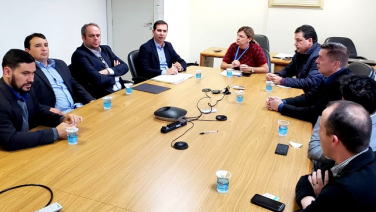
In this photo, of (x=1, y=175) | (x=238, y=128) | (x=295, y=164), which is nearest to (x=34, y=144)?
(x=1, y=175)

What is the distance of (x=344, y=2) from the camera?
228 inches

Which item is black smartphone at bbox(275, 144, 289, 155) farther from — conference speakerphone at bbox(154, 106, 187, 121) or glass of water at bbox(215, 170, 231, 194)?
conference speakerphone at bbox(154, 106, 187, 121)

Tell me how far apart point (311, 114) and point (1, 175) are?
78.4 inches


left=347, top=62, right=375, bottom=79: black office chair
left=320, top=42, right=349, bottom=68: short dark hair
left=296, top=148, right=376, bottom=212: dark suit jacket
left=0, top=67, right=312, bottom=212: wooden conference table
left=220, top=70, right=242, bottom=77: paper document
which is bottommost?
left=0, top=67, right=312, bottom=212: wooden conference table

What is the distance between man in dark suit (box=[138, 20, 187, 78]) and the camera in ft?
12.8

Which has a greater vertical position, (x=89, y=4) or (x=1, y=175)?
(x=89, y=4)

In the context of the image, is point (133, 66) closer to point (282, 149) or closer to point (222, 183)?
point (282, 149)

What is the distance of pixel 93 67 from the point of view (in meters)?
3.40

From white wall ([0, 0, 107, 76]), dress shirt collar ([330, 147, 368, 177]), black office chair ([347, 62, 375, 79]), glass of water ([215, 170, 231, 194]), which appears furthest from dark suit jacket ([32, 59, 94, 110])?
black office chair ([347, 62, 375, 79])

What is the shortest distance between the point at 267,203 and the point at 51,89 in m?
2.17

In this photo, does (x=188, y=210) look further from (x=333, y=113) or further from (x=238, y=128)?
(x=238, y=128)

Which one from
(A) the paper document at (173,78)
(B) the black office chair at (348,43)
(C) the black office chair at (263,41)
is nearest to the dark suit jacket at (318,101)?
(A) the paper document at (173,78)

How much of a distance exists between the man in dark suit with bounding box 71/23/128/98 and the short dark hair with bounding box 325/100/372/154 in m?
2.55

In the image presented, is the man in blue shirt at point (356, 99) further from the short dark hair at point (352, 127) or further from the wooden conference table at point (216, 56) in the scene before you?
the wooden conference table at point (216, 56)
